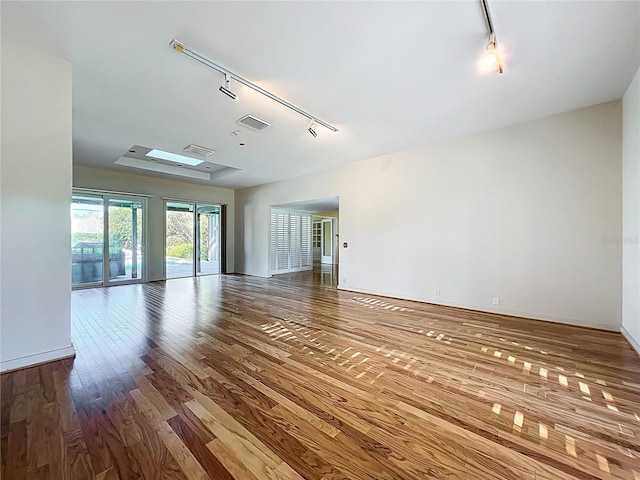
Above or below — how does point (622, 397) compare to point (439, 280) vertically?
below

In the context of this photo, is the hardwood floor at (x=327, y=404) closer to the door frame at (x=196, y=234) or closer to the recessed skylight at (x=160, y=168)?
the recessed skylight at (x=160, y=168)

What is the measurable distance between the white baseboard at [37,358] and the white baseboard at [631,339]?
590 cm

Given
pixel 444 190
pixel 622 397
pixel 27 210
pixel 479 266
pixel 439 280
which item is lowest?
pixel 622 397

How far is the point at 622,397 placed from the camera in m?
2.04

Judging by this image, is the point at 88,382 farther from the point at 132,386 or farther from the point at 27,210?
the point at 27,210

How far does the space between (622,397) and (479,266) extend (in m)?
2.53

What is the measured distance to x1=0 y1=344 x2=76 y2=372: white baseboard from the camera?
2367mm

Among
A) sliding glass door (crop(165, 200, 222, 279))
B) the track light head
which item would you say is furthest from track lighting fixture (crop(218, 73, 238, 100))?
sliding glass door (crop(165, 200, 222, 279))

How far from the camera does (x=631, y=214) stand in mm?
3043

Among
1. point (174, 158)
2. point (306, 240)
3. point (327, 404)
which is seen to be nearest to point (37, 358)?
point (327, 404)

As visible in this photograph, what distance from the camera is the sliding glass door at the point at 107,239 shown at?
6543 millimetres

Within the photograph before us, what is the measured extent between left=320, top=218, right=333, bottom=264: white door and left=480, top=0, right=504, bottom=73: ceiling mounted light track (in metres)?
9.24

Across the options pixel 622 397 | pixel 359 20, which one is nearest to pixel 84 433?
pixel 359 20

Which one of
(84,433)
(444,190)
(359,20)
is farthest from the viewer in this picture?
(444,190)
